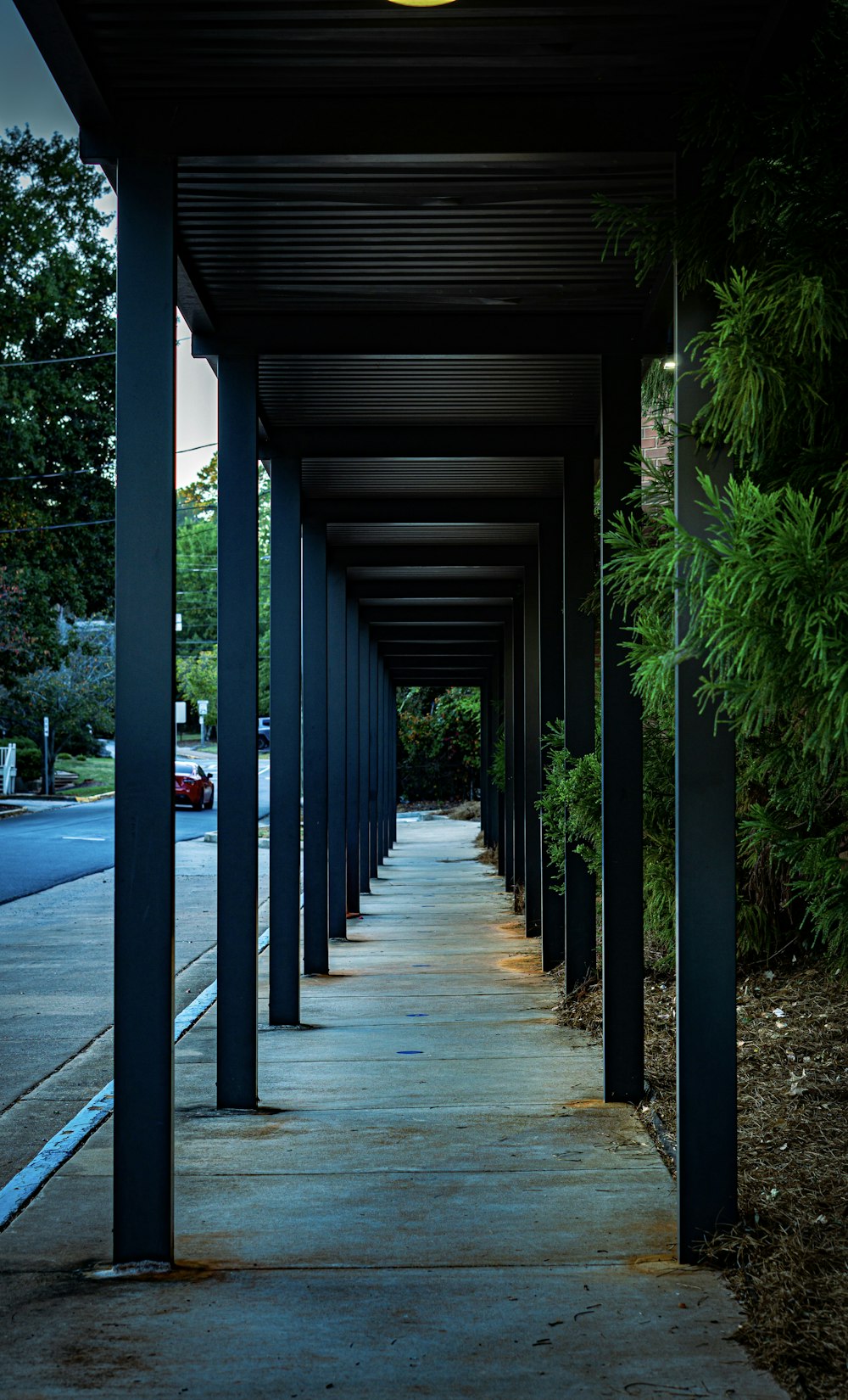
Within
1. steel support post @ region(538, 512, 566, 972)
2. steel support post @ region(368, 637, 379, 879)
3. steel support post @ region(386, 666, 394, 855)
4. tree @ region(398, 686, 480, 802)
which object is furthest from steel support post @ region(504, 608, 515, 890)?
tree @ region(398, 686, 480, 802)

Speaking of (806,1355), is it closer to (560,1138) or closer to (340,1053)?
(560,1138)

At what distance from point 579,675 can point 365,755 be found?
857 cm

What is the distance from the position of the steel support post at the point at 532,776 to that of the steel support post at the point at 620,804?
614 cm

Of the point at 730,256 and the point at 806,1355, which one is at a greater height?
the point at 730,256

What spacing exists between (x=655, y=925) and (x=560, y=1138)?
9.34 feet

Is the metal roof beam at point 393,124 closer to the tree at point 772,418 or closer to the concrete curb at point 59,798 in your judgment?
the tree at point 772,418

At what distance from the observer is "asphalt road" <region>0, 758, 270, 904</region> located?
1975 cm

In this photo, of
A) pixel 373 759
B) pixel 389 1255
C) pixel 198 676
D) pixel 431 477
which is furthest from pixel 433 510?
pixel 198 676

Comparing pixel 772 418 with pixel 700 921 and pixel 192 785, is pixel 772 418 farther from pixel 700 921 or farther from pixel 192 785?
pixel 192 785

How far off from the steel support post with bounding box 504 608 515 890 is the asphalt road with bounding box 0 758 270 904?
3.28 m

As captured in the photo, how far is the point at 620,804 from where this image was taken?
24.3ft

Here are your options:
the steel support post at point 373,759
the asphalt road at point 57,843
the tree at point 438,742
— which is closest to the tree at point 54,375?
the asphalt road at point 57,843

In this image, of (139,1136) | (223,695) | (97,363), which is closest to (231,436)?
(223,695)

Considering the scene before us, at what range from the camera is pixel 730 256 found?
4770mm
